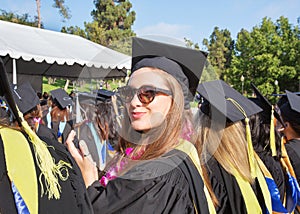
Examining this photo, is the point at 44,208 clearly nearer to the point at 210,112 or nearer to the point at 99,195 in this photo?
the point at 99,195

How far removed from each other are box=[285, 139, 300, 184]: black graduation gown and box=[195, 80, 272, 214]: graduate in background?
726mm

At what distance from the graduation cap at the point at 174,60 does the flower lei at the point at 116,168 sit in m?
0.34

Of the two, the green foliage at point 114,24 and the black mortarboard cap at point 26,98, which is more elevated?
the green foliage at point 114,24

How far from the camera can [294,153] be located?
2762 mm

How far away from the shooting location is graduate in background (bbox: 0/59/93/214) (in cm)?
102

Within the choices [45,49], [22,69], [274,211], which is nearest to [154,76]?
[274,211]

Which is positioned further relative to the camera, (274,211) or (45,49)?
(45,49)

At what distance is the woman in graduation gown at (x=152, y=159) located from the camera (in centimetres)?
131

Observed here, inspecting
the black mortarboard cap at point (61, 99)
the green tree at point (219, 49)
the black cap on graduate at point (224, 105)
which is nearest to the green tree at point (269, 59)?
the green tree at point (219, 49)

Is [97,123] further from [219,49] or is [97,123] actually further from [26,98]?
[219,49]

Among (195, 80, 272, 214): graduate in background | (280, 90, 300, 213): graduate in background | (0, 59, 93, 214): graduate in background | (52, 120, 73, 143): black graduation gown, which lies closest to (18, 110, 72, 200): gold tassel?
(0, 59, 93, 214): graduate in background

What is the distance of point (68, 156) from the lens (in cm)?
128

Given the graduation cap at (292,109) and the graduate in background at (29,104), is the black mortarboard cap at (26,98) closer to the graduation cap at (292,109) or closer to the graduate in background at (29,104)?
the graduate in background at (29,104)

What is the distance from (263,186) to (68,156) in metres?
1.39
